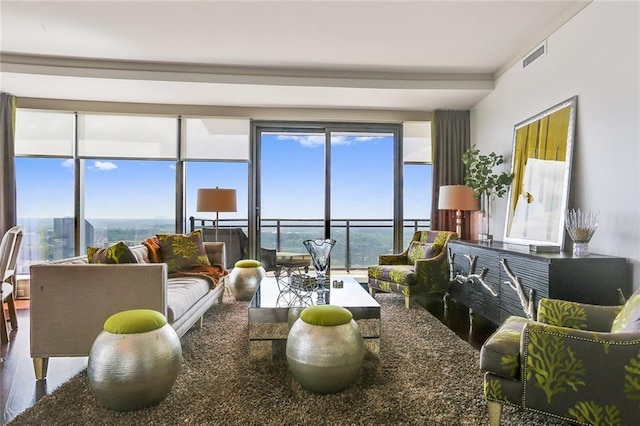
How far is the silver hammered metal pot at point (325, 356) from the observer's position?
2105 millimetres

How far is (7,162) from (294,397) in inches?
204

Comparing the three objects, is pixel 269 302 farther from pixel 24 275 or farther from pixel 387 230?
pixel 24 275

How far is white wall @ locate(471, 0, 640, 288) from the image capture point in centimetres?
266

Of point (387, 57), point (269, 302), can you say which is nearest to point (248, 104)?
point (387, 57)

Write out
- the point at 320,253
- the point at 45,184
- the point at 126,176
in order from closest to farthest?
the point at 320,253, the point at 45,184, the point at 126,176

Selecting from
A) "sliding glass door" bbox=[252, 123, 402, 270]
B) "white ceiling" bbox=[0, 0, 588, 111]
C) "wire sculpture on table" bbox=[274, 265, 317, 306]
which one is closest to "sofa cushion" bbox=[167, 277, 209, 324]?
"wire sculpture on table" bbox=[274, 265, 317, 306]

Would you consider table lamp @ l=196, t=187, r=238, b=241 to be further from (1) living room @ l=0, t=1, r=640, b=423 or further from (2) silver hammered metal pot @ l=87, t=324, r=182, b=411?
(2) silver hammered metal pot @ l=87, t=324, r=182, b=411

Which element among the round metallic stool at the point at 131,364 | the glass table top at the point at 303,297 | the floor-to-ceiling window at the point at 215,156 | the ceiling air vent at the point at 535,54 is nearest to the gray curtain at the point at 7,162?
the floor-to-ceiling window at the point at 215,156

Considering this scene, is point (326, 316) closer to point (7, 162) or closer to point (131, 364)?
point (131, 364)

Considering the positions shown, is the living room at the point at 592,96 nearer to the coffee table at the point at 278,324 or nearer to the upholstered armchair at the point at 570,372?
the upholstered armchair at the point at 570,372

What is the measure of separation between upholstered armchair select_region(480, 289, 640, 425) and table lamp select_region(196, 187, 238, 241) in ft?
12.1

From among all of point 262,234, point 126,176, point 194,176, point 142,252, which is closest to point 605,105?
point 142,252

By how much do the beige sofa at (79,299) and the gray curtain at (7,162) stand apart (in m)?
3.38

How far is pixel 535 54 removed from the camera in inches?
150
